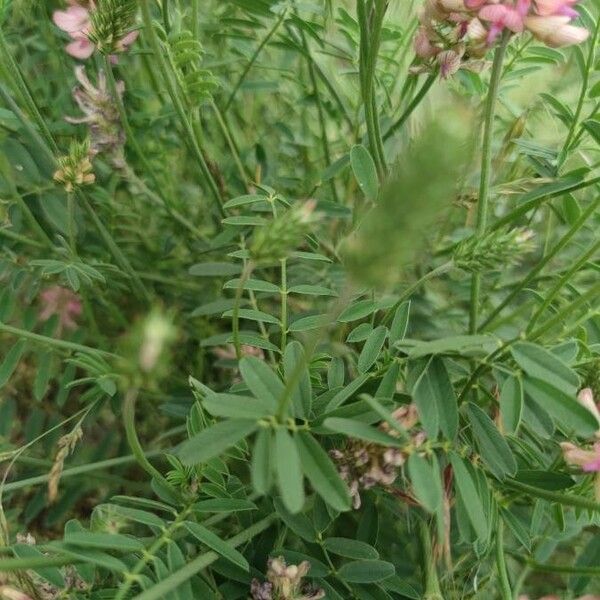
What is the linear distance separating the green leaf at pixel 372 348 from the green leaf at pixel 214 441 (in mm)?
136

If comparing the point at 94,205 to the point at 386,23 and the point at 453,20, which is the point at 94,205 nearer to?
the point at 386,23

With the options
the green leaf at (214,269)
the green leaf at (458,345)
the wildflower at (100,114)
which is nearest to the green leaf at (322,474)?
the green leaf at (458,345)

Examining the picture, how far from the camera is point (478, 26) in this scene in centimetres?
68

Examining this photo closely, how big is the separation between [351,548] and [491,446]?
0.15 meters

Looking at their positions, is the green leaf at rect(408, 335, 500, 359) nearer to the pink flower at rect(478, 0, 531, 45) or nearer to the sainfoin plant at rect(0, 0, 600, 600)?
the sainfoin plant at rect(0, 0, 600, 600)

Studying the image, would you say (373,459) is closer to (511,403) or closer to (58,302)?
(511,403)

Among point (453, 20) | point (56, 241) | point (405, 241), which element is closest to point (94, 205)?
point (56, 241)

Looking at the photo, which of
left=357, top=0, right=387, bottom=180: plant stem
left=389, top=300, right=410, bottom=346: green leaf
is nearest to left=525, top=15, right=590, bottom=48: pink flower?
left=357, top=0, right=387, bottom=180: plant stem

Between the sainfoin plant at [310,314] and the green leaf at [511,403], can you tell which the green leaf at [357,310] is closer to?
the sainfoin plant at [310,314]

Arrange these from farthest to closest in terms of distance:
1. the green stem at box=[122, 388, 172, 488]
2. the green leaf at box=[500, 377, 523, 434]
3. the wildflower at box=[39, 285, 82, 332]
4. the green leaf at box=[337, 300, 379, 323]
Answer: the wildflower at box=[39, 285, 82, 332] < the green leaf at box=[337, 300, 379, 323] < the green leaf at box=[500, 377, 523, 434] < the green stem at box=[122, 388, 172, 488]

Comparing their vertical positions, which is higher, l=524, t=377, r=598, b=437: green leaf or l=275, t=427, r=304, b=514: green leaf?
l=275, t=427, r=304, b=514: green leaf

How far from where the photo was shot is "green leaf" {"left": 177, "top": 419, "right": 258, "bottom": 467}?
55cm

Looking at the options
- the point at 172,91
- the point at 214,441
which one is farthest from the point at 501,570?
the point at 172,91

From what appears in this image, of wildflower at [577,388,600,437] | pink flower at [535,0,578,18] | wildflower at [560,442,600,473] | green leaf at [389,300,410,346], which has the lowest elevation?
wildflower at [560,442,600,473]
